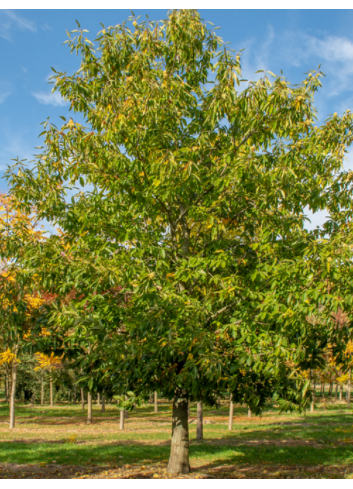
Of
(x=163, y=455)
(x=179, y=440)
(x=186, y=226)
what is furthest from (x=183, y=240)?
(x=163, y=455)

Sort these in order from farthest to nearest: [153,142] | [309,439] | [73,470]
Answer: [309,439], [73,470], [153,142]

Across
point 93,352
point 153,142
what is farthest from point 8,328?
point 153,142

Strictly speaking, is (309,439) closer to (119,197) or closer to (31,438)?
(31,438)

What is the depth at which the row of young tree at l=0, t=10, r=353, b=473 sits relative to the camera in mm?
5699

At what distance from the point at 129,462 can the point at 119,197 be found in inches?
289

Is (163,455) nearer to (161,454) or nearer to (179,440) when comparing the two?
(161,454)

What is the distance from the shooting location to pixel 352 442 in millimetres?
Result: 15430

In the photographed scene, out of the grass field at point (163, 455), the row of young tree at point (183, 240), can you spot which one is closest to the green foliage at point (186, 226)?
the row of young tree at point (183, 240)

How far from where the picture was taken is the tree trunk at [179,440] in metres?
7.94

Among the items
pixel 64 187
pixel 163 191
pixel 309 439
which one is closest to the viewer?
pixel 163 191

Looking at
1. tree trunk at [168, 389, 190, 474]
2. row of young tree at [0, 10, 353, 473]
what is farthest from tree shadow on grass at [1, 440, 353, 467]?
row of young tree at [0, 10, 353, 473]

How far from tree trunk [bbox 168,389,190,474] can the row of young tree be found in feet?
0.10

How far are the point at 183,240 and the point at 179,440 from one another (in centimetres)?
432

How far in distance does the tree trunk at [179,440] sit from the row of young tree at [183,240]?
0.10 ft
